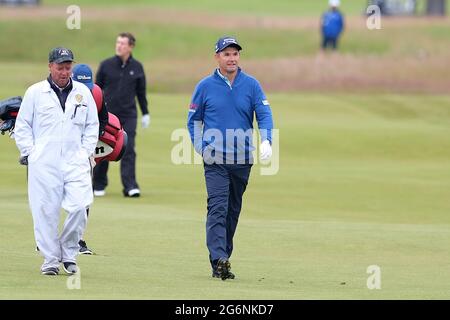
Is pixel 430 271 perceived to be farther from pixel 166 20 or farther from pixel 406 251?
pixel 166 20

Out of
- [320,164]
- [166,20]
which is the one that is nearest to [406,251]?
[320,164]

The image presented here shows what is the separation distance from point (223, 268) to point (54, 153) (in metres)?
1.90

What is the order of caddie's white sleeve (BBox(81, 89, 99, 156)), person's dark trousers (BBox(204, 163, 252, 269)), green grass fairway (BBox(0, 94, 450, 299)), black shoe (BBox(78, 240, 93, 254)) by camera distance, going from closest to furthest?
green grass fairway (BBox(0, 94, 450, 299)) < caddie's white sleeve (BBox(81, 89, 99, 156)) < person's dark trousers (BBox(204, 163, 252, 269)) < black shoe (BBox(78, 240, 93, 254))

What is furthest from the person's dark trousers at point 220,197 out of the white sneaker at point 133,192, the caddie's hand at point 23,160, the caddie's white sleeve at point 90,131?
the white sneaker at point 133,192

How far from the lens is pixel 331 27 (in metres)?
46.9

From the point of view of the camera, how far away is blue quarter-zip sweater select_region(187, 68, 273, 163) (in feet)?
40.1

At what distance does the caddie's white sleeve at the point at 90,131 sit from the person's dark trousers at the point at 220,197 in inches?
48.2

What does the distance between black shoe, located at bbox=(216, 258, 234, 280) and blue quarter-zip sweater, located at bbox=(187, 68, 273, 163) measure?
101 cm

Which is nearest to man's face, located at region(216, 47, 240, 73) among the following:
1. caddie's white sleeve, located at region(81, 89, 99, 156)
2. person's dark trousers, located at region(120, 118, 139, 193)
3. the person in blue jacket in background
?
caddie's white sleeve, located at region(81, 89, 99, 156)

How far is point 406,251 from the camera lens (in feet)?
48.9

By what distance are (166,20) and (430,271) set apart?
145 feet

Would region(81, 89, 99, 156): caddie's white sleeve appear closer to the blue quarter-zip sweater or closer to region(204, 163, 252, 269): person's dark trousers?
the blue quarter-zip sweater

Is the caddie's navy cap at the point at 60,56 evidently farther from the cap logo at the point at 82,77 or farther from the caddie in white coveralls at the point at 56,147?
the cap logo at the point at 82,77

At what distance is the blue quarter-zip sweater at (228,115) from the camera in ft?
40.1
